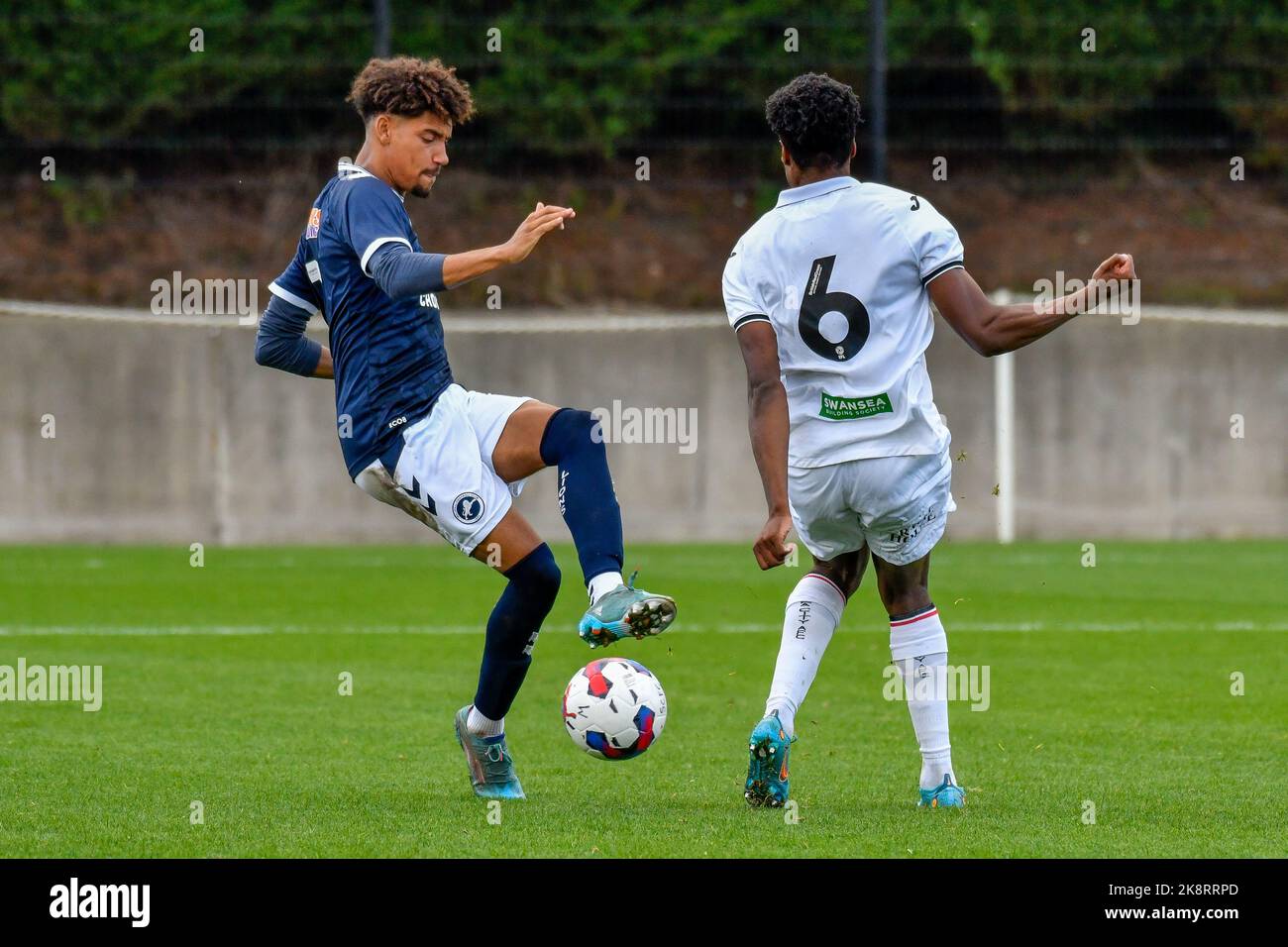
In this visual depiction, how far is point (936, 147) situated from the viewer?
62.5 feet

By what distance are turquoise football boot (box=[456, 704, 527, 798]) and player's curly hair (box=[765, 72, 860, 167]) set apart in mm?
2051

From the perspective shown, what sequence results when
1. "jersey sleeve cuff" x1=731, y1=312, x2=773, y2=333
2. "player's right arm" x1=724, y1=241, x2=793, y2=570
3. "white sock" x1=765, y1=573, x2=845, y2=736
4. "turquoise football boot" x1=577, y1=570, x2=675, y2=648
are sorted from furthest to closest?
"white sock" x1=765, y1=573, x2=845, y2=736 → "jersey sleeve cuff" x1=731, y1=312, x2=773, y2=333 → "player's right arm" x1=724, y1=241, x2=793, y2=570 → "turquoise football boot" x1=577, y1=570, x2=675, y2=648

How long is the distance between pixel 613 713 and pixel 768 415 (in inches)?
40.1

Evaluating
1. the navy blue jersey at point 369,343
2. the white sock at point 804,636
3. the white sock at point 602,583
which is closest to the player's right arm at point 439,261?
the navy blue jersey at point 369,343

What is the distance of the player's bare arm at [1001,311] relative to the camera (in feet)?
16.9

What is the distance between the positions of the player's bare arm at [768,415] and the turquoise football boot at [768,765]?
54 cm

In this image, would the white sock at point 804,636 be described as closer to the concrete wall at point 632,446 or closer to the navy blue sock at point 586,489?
the navy blue sock at point 586,489

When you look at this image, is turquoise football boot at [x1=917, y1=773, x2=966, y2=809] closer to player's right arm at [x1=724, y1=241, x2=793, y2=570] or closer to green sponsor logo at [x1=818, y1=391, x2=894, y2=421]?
player's right arm at [x1=724, y1=241, x2=793, y2=570]

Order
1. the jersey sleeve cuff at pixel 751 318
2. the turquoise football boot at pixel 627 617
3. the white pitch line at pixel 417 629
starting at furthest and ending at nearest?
the white pitch line at pixel 417 629, the jersey sleeve cuff at pixel 751 318, the turquoise football boot at pixel 627 617

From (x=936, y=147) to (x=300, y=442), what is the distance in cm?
720

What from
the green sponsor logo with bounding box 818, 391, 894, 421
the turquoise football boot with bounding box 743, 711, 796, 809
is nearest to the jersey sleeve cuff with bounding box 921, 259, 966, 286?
the green sponsor logo with bounding box 818, 391, 894, 421

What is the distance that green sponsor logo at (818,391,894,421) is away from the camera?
5383 mm

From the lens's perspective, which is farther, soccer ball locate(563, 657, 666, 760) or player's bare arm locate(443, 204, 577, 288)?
soccer ball locate(563, 657, 666, 760)

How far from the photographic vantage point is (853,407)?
5.41 metres
